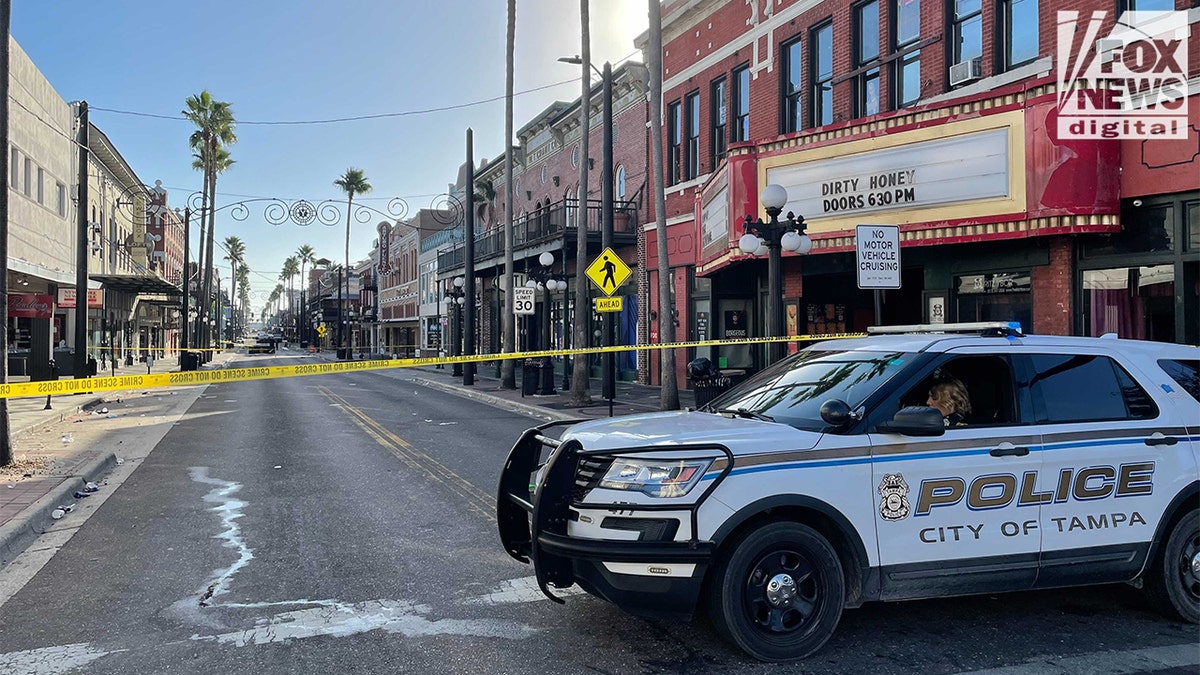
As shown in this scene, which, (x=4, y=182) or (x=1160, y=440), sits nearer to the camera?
(x=1160, y=440)

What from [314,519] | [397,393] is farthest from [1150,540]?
[397,393]

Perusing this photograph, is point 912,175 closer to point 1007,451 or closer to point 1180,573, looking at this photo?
point 1180,573

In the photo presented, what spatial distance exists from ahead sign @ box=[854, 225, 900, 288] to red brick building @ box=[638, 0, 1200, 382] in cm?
323

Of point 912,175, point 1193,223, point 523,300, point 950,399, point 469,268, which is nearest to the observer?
point 950,399

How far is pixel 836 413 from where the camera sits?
4.32 meters

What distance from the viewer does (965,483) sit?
4523mm

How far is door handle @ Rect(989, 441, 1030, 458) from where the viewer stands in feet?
15.0

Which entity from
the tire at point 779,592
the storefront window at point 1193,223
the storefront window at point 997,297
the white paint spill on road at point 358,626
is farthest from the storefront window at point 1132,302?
the white paint spill on road at point 358,626

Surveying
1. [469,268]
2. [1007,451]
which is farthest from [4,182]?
[469,268]

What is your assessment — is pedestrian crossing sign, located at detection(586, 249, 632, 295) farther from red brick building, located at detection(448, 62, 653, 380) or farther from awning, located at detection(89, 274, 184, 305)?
awning, located at detection(89, 274, 184, 305)

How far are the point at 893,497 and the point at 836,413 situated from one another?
22.6 inches

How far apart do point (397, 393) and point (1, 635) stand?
20586 millimetres

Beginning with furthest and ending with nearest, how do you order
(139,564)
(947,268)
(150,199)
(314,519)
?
(150,199), (947,268), (314,519), (139,564)

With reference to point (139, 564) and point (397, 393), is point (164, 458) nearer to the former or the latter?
point (139, 564)
